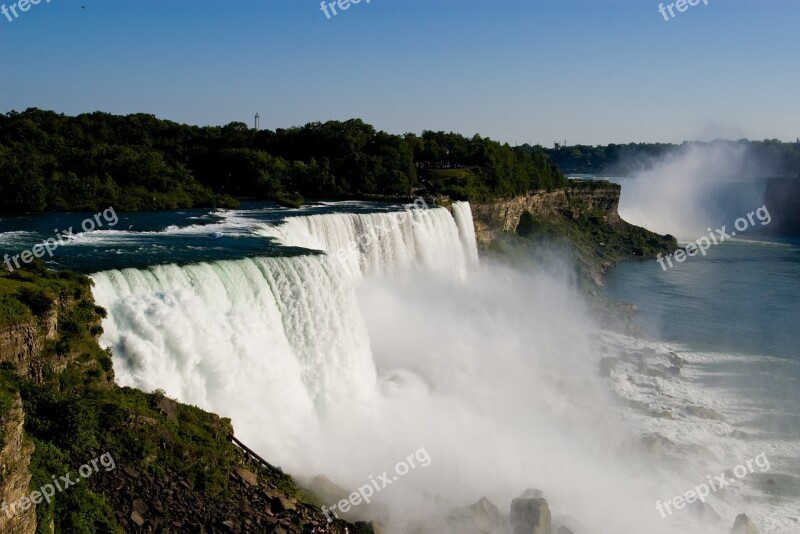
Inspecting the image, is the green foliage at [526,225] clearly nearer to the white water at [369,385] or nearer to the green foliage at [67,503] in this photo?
the white water at [369,385]

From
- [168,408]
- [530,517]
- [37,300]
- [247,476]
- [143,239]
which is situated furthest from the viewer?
[143,239]

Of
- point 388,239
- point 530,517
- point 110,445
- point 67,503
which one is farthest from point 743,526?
point 388,239

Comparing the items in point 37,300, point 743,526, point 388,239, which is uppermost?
point 37,300

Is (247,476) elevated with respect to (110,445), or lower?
lower

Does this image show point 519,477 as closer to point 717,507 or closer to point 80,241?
point 717,507

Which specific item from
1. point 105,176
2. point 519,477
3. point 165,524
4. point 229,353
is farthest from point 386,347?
point 105,176

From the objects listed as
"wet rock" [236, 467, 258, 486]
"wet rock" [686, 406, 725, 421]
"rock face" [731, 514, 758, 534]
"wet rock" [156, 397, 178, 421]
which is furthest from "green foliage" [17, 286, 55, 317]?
"wet rock" [686, 406, 725, 421]

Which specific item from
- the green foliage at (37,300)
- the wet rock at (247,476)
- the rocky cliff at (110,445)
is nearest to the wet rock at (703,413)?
the rocky cliff at (110,445)

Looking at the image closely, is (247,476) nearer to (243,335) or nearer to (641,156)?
(243,335)

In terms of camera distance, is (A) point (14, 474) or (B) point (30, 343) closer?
(A) point (14, 474)
